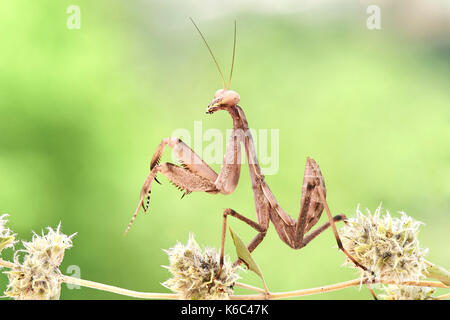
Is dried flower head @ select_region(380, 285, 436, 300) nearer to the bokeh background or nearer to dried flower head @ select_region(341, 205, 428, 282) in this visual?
dried flower head @ select_region(341, 205, 428, 282)

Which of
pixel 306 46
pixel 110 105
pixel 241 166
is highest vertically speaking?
pixel 306 46

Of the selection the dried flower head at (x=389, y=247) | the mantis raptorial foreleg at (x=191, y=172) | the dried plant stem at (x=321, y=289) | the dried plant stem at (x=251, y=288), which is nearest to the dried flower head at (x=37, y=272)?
the dried plant stem at (x=251, y=288)

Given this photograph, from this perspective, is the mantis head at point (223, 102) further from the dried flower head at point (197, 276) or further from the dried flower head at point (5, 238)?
the dried flower head at point (5, 238)

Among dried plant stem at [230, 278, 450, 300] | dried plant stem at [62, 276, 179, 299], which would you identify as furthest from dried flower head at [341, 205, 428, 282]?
dried plant stem at [62, 276, 179, 299]

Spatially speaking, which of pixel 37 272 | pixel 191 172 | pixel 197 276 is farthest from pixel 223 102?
pixel 37 272

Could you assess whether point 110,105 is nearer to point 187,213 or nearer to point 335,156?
point 187,213
